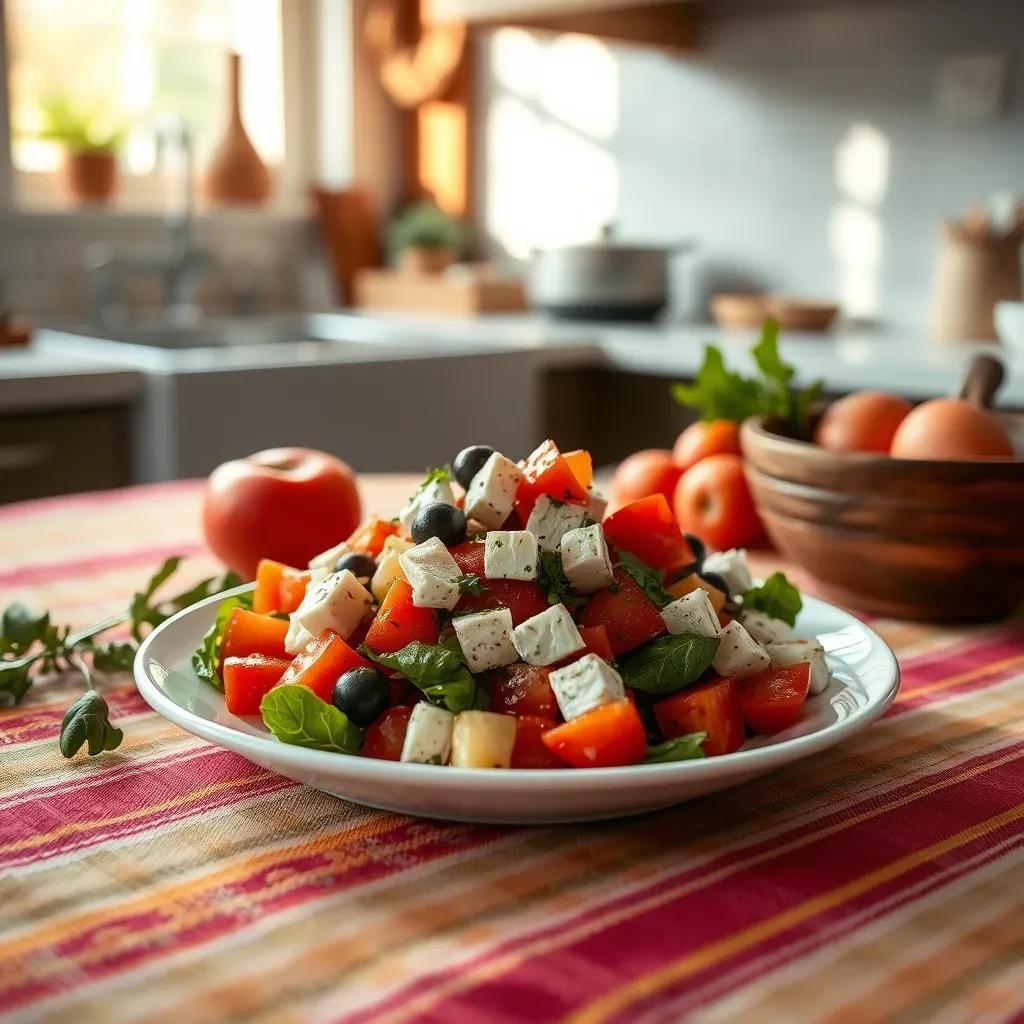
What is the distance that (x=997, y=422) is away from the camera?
1.23m

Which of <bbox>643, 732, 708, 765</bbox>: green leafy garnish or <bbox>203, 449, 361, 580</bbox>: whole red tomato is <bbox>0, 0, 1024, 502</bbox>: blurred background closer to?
<bbox>203, 449, 361, 580</bbox>: whole red tomato

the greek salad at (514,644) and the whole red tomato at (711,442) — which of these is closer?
the greek salad at (514,644)

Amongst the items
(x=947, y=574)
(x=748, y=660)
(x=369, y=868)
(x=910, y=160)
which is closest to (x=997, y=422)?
(x=947, y=574)

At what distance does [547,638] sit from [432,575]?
8 cm

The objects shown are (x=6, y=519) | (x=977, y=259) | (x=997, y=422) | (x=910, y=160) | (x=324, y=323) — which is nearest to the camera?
(x=997, y=422)

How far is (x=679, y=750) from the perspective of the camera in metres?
0.67

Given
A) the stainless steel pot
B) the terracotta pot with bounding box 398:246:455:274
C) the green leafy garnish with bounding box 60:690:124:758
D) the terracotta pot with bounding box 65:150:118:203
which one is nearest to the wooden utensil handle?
the green leafy garnish with bounding box 60:690:124:758

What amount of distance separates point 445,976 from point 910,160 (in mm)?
2952

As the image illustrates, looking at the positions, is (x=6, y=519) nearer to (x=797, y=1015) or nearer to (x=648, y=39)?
(x=797, y=1015)

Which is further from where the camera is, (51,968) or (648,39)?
(648,39)

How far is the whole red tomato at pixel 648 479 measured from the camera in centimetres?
135

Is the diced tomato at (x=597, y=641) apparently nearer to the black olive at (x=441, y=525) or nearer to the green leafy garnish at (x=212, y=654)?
the black olive at (x=441, y=525)

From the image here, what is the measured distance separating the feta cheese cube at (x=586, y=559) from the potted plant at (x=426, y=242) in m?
3.13

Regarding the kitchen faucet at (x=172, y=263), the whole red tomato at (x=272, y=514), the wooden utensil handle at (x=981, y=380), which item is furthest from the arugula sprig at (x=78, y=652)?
the kitchen faucet at (x=172, y=263)
